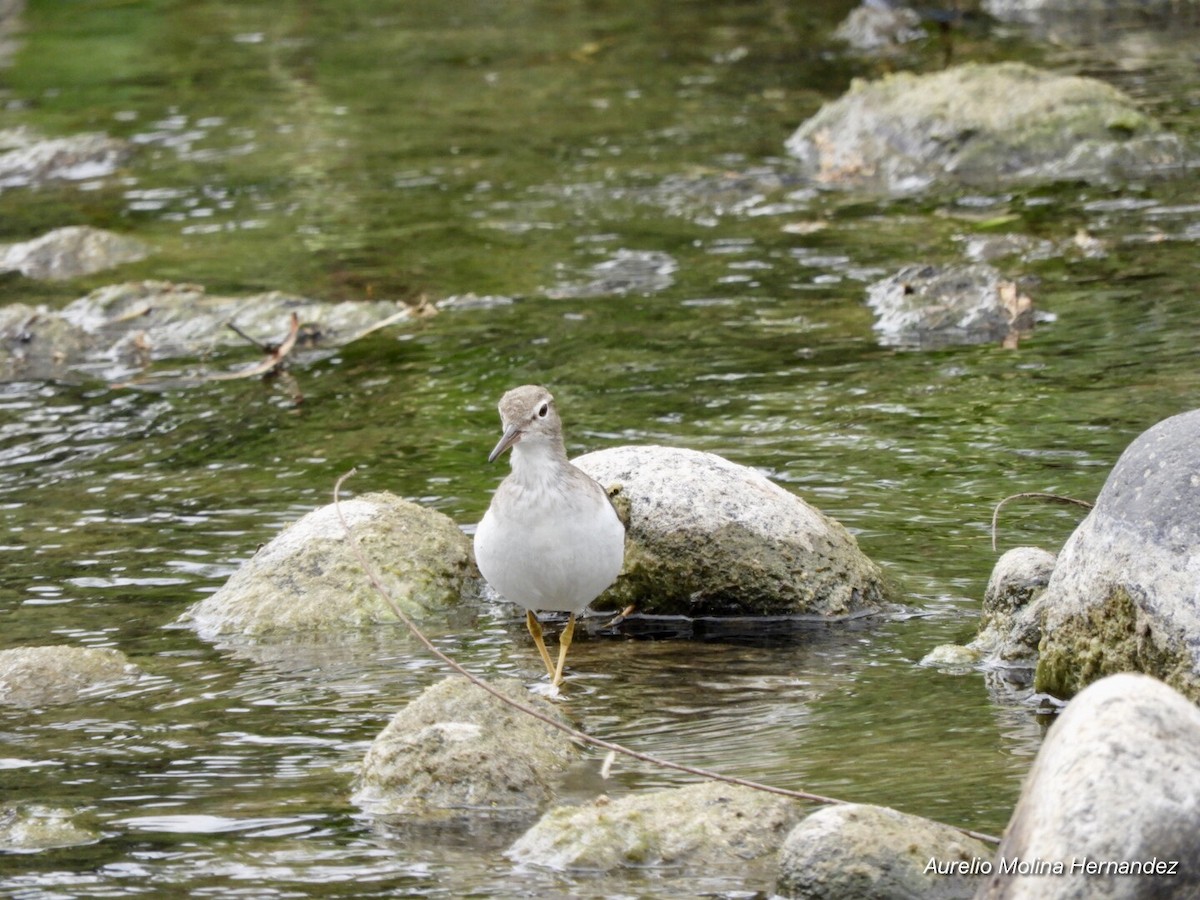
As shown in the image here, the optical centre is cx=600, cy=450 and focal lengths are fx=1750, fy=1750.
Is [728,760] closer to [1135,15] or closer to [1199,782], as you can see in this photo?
[1199,782]

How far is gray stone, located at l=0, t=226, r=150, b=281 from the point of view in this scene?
633 inches

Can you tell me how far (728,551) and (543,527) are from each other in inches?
55.7

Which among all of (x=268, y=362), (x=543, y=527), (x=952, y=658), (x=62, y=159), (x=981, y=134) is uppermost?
(x=62, y=159)

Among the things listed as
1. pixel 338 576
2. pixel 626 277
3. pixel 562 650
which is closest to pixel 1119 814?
pixel 562 650

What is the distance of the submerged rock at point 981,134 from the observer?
16.3 m

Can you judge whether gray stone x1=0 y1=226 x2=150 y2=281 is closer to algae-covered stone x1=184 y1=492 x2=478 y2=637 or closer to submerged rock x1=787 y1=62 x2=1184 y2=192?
submerged rock x1=787 y1=62 x2=1184 y2=192

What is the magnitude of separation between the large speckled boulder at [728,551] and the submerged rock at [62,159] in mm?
13354

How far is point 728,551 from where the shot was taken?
8.07 metres

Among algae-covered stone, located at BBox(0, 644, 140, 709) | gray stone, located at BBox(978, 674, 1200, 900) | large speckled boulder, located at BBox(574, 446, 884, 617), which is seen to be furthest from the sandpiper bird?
gray stone, located at BBox(978, 674, 1200, 900)

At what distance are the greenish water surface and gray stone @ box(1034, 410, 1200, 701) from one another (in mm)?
377

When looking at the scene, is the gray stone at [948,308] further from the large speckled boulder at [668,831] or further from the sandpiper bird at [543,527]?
the large speckled boulder at [668,831]

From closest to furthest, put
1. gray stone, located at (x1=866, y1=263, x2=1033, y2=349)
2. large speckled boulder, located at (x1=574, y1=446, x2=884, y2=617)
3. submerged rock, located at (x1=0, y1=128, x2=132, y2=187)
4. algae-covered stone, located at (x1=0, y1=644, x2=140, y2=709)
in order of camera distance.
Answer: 1. algae-covered stone, located at (x1=0, y1=644, x2=140, y2=709)
2. large speckled boulder, located at (x1=574, y1=446, x2=884, y2=617)
3. gray stone, located at (x1=866, y1=263, x2=1033, y2=349)
4. submerged rock, located at (x1=0, y1=128, x2=132, y2=187)

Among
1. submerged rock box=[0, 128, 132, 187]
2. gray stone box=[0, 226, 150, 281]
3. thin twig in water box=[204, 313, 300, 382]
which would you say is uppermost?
submerged rock box=[0, 128, 132, 187]

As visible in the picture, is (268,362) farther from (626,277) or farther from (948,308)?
(948,308)
